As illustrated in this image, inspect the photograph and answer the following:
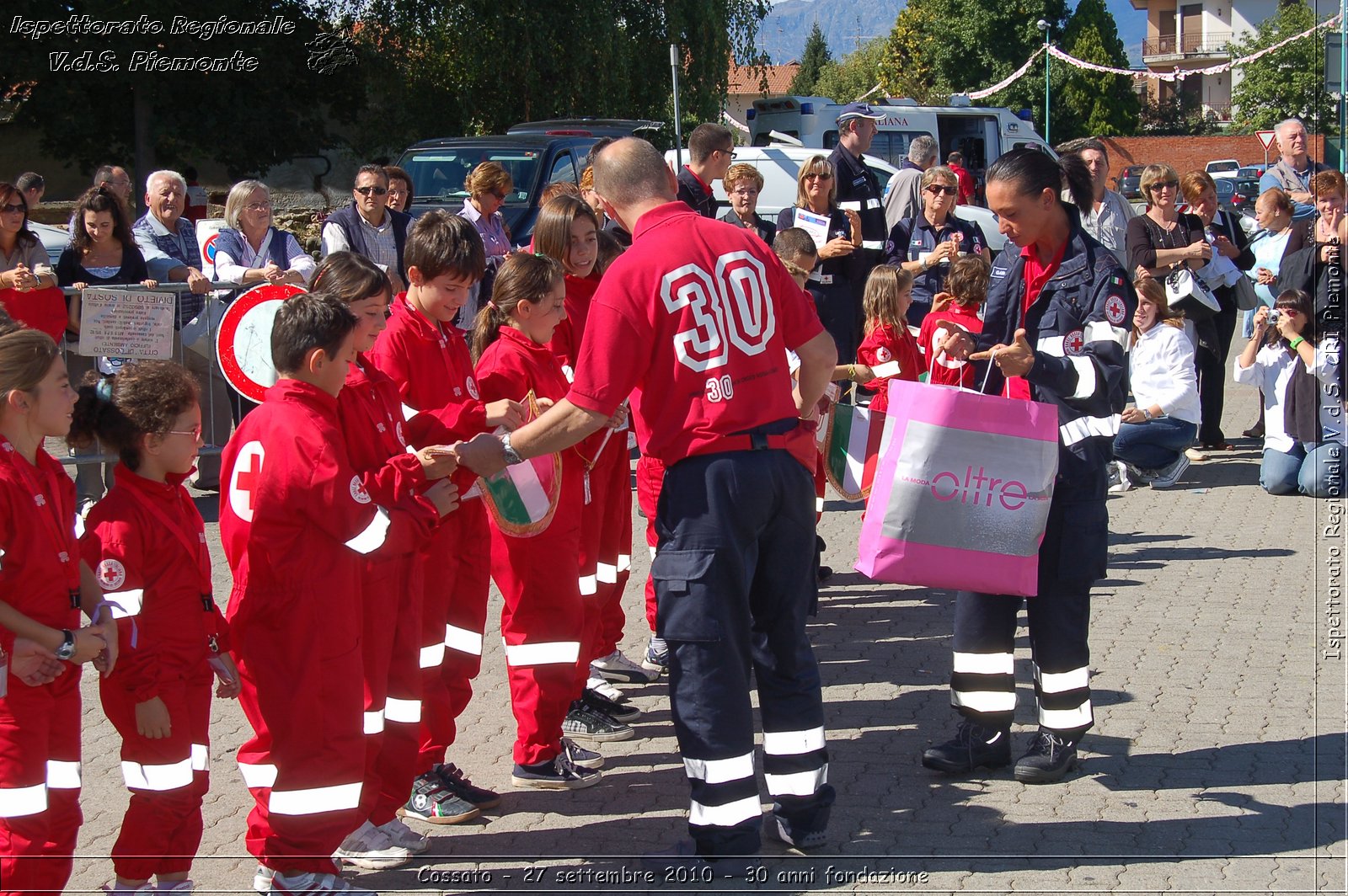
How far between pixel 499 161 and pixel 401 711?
10.5 meters

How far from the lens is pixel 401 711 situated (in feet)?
13.5

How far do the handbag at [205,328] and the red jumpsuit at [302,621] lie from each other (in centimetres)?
549

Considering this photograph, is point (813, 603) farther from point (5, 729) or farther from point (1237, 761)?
point (5, 729)

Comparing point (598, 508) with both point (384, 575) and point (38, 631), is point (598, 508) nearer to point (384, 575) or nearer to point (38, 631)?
point (384, 575)

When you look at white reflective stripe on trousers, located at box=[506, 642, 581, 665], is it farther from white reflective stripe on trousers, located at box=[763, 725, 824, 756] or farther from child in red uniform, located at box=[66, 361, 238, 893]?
child in red uniform, located at box=[66, 361, 238, 893]

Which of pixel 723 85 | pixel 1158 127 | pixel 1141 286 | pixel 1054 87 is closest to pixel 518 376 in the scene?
pixel 1141 286

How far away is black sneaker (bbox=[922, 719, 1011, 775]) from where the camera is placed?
16.1 ft

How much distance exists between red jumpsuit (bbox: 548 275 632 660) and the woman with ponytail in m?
1.42

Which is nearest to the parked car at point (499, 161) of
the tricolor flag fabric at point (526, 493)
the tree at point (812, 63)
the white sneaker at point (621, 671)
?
the white sneaker at point (621, 671)

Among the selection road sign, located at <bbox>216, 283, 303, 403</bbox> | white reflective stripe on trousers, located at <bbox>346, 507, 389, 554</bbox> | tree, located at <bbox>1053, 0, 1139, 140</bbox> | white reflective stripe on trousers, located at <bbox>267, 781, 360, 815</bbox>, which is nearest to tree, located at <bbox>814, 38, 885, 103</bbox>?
tree, located at <bbox>1053, 0, 1139, 140</bbox>

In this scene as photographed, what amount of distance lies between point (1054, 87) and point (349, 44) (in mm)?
42157

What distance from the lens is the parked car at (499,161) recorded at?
13477 mm

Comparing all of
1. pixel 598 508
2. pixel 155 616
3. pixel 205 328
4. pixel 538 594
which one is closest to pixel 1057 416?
pixel 598 508

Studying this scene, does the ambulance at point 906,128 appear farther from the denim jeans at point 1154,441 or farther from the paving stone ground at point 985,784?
the paving stone ground at point 985,784
